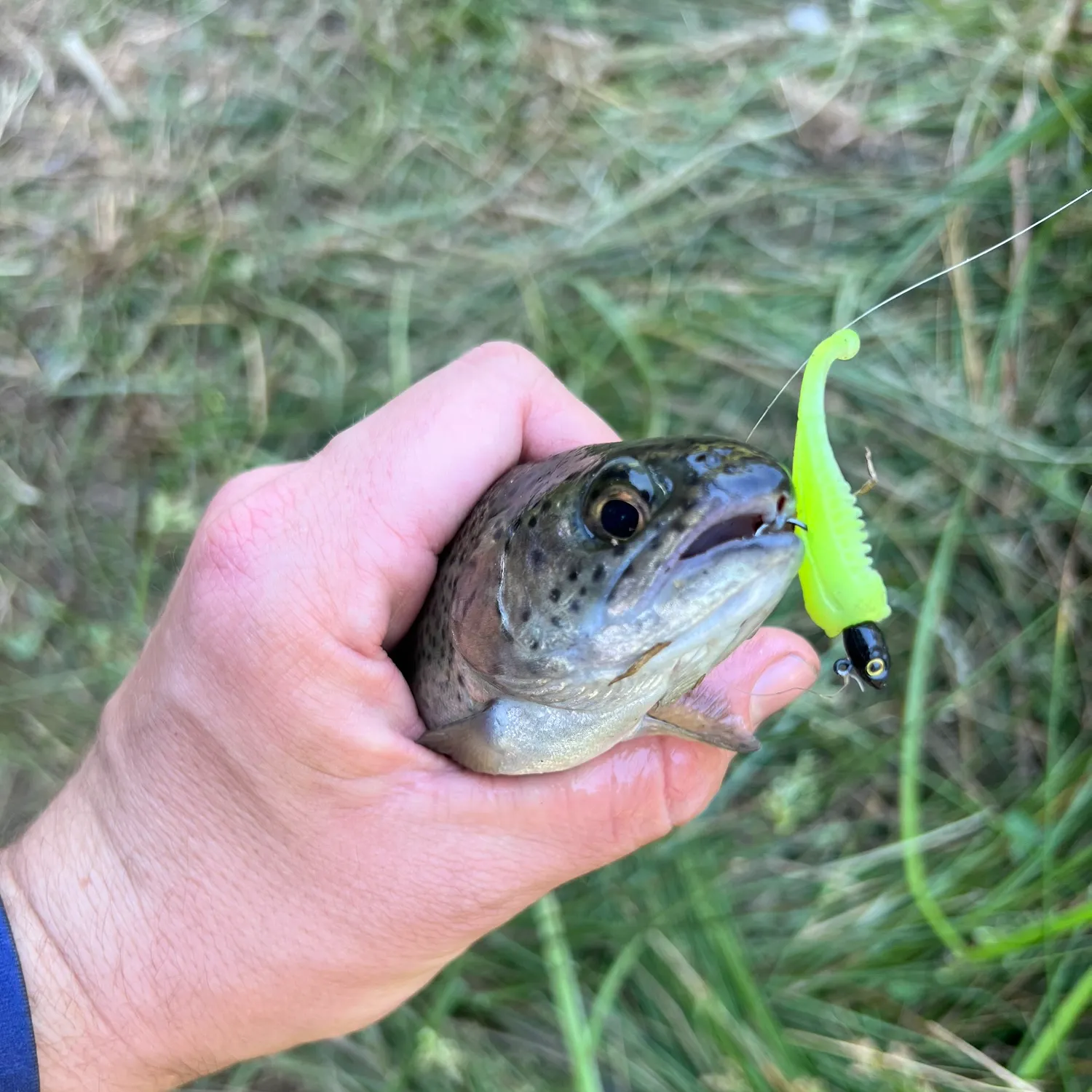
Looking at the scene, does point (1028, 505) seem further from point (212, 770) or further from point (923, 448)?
point (212, 770)

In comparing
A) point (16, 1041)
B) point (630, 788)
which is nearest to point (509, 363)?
point (630, 788)

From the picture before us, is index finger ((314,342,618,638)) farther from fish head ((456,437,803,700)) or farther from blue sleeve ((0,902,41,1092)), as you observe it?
blue sleeve ((0,902,41,1092))

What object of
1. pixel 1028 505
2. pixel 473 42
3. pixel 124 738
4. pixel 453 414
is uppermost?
pixel 473 42

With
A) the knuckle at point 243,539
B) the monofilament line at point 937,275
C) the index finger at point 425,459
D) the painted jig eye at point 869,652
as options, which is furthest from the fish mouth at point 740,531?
the knuckle at point 243,539

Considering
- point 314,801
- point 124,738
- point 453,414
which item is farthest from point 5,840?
point 453,414

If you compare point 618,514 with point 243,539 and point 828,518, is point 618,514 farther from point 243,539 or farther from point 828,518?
point 243,539

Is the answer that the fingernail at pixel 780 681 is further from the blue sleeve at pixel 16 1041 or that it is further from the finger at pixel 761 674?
the blue sleeve at pixel 16 1041

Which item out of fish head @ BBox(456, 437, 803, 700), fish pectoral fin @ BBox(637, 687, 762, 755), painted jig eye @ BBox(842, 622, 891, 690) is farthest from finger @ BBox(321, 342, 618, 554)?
painted jig eye @ BBox(842, 622, 891, 690)
